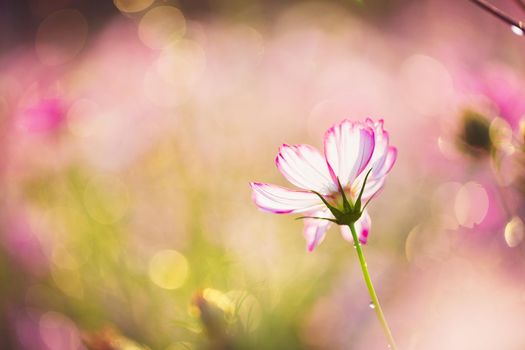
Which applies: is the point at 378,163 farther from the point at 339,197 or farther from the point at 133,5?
the point at 133,5

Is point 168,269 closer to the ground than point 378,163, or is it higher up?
closer to the ground

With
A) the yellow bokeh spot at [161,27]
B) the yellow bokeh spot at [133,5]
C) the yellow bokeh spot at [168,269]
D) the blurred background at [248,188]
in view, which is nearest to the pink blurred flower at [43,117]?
the blurred background at [248,188]

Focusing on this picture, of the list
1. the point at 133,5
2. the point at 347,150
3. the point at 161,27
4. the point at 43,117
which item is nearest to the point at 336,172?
the point at 347,150

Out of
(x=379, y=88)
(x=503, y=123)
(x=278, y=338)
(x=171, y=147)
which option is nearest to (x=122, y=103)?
(x=171, y=147)

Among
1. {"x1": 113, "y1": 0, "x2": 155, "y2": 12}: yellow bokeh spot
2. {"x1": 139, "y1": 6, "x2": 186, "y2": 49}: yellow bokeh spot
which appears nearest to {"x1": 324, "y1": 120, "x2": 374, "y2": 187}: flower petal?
{"x1": 139, "y1": 6, "x2": 186, "y2": 49}: yellow bokeh spot

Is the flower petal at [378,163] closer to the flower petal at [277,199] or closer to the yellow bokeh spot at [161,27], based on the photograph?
the flower petal at [277,199]

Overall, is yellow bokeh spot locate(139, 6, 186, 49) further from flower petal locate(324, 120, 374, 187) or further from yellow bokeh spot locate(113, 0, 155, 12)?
flower petal locate(324, 120, 374, 187)
